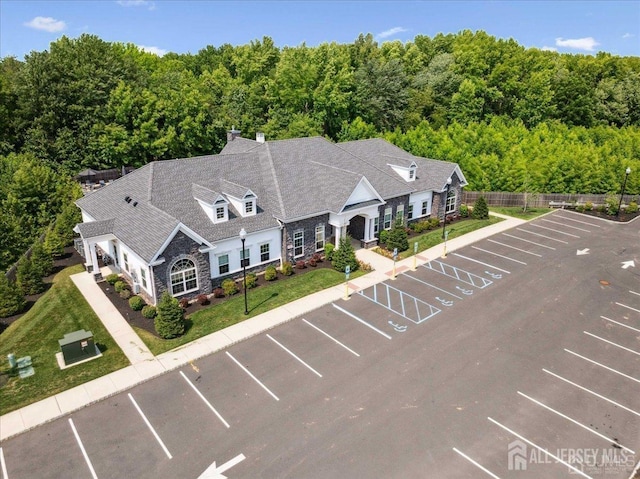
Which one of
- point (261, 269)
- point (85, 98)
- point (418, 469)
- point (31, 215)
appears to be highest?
point (85, 98)

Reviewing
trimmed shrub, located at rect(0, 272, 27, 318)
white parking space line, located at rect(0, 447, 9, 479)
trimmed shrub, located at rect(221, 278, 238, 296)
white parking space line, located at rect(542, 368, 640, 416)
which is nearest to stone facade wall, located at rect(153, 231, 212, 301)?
trimmed shrub, located at rect(221, 278, 238, 296)

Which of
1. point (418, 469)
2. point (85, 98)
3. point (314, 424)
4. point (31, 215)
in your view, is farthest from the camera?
point (85, 98)

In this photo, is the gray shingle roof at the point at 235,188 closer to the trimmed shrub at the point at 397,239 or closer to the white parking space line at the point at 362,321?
the trimmed shrub at the point at 397,239

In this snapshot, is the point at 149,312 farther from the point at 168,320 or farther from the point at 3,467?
the point at 3,467

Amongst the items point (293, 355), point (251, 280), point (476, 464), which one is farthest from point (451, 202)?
point (476, 464)

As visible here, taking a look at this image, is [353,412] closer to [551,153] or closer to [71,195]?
[71,195]

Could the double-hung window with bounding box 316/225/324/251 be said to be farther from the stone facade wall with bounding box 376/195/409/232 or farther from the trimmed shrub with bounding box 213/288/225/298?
the trimmed shrub with bounding box 213/288/225/298

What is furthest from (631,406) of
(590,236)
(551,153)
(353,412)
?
→ (551,153)
